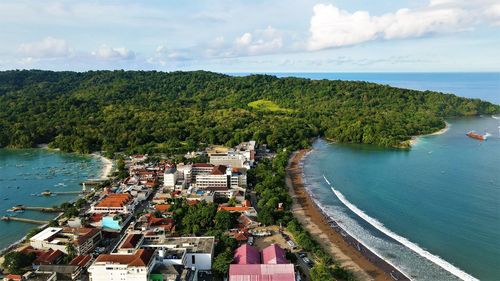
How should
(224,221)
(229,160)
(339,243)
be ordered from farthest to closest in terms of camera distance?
(229,160), (224,221), (339,243)

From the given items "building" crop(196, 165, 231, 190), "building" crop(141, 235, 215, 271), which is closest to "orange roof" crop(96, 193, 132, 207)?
"building" crop(196, 165, 231, 190)

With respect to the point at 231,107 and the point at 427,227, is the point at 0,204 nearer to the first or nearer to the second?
the point at 427,227

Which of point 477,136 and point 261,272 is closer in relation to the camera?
point 261,272

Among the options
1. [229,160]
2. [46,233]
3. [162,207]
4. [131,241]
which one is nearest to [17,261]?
[46,233]

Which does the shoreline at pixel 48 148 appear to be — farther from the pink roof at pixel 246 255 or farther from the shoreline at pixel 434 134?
the shoreline at pixel 434 134

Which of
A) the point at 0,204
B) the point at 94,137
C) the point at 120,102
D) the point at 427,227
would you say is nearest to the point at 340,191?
the point at 427,227

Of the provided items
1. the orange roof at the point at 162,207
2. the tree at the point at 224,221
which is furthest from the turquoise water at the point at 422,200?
the orange roof at the point at 162,207

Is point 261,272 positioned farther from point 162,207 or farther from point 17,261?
point 17,261
